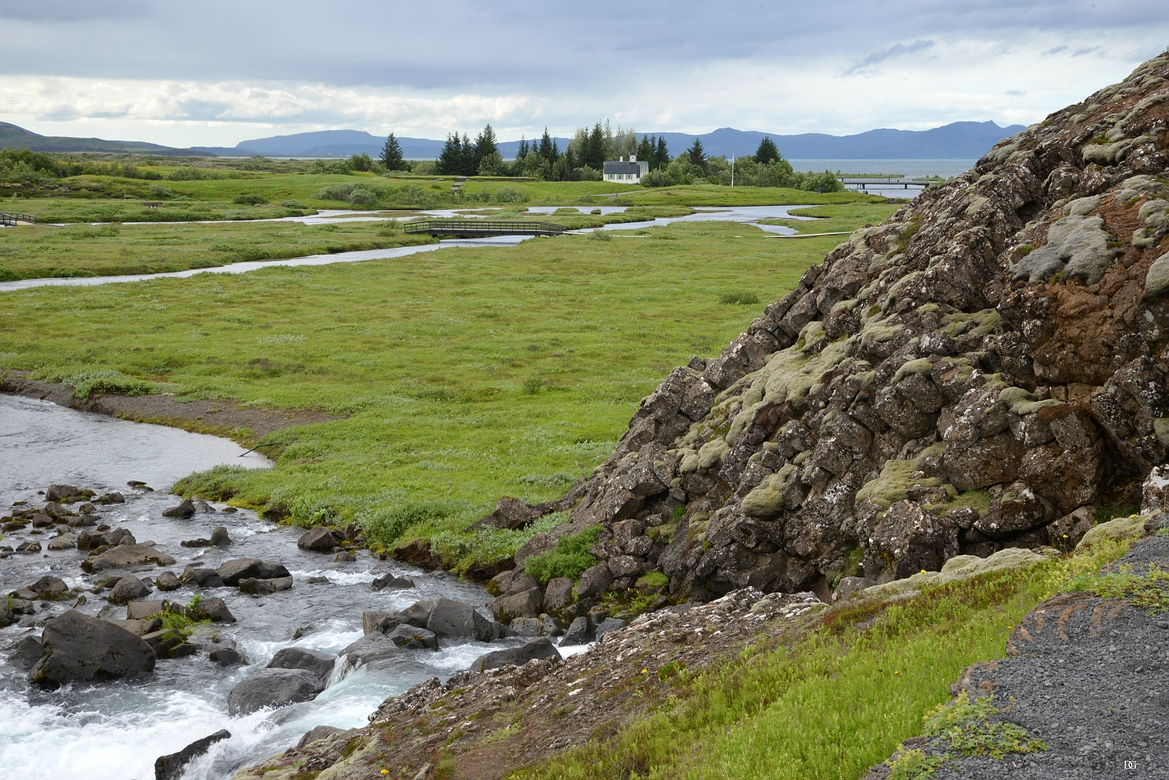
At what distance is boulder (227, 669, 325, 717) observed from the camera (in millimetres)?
21000

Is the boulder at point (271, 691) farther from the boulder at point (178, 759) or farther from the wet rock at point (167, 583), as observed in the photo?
the wet rock at point (167, 583)

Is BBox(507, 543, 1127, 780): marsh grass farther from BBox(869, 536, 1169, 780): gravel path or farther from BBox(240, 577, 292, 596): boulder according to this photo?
BBox(240, 577, 292, 596): boulder

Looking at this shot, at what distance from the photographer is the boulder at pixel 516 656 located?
69.3 ft

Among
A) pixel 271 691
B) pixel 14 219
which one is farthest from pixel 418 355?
pixel 14 219

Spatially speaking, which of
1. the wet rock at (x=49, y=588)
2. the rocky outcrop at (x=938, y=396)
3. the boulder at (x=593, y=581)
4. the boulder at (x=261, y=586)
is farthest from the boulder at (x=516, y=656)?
the wet rock at (x=49, y=588)

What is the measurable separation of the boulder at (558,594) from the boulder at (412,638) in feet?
13.5

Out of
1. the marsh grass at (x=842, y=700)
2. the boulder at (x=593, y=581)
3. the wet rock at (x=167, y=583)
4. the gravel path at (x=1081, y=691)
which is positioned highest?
the gravel path at (x=1081, y=691)

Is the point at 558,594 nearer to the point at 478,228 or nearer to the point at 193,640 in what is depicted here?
the point at 193,640

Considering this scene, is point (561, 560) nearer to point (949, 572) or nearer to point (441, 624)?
point (441, 624)

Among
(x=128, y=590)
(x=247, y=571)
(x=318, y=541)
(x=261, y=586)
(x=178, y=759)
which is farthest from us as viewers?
(x=318, y=541)

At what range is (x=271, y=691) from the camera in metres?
21.5

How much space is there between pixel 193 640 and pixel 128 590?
483cm

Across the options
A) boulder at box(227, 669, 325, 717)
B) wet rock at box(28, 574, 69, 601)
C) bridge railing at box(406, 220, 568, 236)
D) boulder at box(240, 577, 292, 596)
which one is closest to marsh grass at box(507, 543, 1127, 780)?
boulder at box(227, 669, 325, 717)

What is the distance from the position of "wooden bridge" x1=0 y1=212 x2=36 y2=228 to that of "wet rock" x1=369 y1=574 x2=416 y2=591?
143396 millimetres
